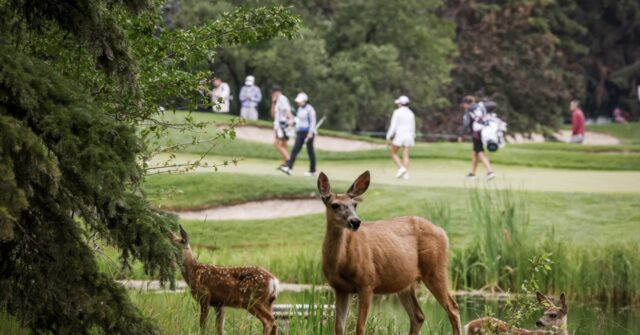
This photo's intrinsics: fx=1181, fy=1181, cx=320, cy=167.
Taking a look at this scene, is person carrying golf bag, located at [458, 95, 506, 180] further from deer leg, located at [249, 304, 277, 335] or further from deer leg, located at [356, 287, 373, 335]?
deer leg, located at [356, 287, 373, 335]

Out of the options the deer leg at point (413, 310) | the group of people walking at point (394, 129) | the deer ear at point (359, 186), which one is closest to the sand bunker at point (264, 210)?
the group of people walking at point (394, 129)

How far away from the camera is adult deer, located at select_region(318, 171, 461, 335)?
25.1 ft

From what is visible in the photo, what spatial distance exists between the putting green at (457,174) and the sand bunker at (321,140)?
13.4 feet

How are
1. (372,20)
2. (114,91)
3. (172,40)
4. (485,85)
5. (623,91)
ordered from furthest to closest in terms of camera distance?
(623,91) < (485,85) < (372,20) < (172,40) < (114,91)

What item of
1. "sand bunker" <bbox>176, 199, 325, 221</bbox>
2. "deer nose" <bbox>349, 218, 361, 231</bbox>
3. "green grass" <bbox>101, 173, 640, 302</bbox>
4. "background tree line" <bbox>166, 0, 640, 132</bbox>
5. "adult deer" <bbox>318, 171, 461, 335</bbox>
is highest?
"background tree line" <bbox>166, 0, 640, 132</bbox>

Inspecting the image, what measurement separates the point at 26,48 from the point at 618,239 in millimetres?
13840

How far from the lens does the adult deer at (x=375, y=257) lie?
7664mm

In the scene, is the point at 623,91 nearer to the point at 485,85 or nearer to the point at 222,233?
the point at 485,85

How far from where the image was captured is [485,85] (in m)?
52.3

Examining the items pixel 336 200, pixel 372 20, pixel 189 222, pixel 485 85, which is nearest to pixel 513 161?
pixel 189 222

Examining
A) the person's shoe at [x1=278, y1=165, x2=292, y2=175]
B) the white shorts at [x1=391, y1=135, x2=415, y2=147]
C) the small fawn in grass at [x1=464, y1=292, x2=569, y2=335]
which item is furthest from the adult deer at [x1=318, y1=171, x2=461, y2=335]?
the person's shoe at [x1=278, y1=165, x2=292, y2=175]

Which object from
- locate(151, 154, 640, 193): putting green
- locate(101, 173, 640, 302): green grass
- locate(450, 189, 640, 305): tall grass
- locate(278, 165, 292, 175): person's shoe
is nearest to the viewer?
locate(450, 189, 640, 305): tall grass

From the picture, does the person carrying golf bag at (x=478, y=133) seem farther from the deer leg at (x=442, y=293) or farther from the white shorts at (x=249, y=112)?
the deer leg at (x=442, y=293)

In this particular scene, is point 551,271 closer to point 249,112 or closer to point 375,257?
point 375,257
